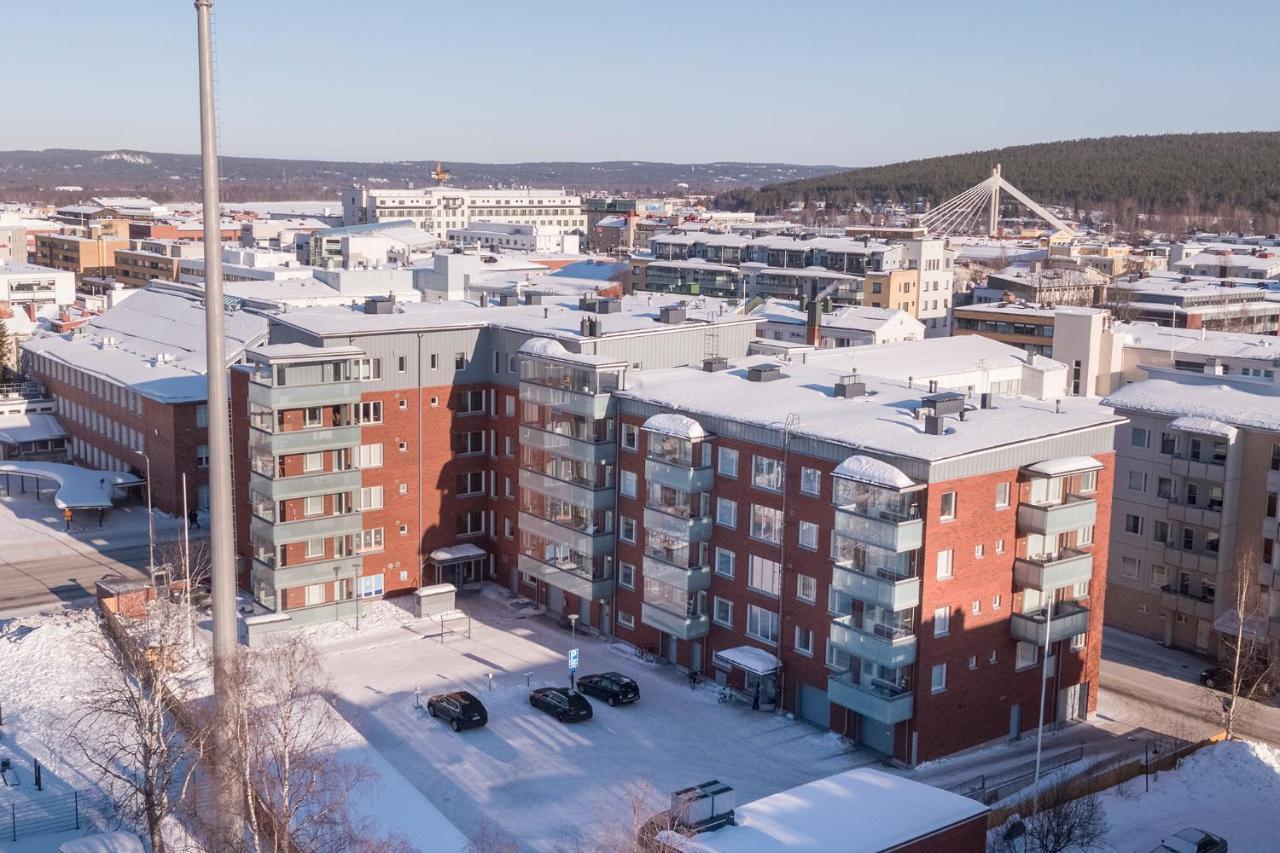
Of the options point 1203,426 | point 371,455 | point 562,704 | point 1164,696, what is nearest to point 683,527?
point 562,704

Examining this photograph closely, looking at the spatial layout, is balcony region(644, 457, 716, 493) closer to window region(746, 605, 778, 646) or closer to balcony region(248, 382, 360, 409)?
window region(746, 605, 778, 646)

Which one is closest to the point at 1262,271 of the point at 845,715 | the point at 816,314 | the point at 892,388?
the point at 816,314

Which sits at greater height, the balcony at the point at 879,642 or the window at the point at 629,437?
the window at the point at 629,437

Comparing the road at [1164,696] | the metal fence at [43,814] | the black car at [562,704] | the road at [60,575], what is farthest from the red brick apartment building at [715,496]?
the metal fence at [43,814]

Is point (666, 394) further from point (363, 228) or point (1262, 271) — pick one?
point (363, 228)

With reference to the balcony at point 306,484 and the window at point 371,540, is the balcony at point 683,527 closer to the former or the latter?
the balcony at point 306,484

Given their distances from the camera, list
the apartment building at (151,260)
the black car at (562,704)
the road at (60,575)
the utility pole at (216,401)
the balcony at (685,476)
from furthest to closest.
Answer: the apartment building at (151,260), the road at (60,575), the balcony at (685,476), the black car at (562,704), the utility pole at (216,401)
